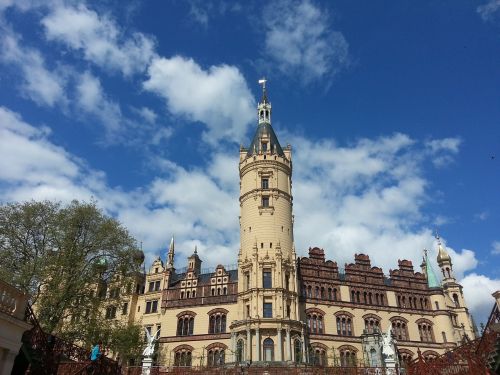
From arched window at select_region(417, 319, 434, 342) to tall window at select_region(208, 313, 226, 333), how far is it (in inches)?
976

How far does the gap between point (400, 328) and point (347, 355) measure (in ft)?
27.8

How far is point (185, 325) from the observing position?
51969 millimetres

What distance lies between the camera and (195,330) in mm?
51156

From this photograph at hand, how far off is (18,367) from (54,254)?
1759 centimetres

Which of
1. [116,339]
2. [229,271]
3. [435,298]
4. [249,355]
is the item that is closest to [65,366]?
[116,339]

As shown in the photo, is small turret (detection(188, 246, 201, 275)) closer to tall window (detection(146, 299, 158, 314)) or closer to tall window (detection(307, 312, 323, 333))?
tall window (detection(146, 299, 158, 314))

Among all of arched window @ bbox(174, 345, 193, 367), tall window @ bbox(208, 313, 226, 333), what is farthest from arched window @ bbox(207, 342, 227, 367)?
arched window @ bbox(174, 345, 193, 367)

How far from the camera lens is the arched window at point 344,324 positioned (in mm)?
51781

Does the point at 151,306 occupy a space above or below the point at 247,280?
below

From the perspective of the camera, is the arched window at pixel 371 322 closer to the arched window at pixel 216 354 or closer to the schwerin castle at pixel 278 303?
the schwerin castle at pixel 278 303

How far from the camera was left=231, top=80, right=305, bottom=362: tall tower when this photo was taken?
45.7m

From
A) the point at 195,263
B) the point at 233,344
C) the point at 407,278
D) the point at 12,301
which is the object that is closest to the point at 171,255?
the point at 195,263

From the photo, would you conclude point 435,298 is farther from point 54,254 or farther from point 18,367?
point 18,367

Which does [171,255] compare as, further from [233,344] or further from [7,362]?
[7,362]
